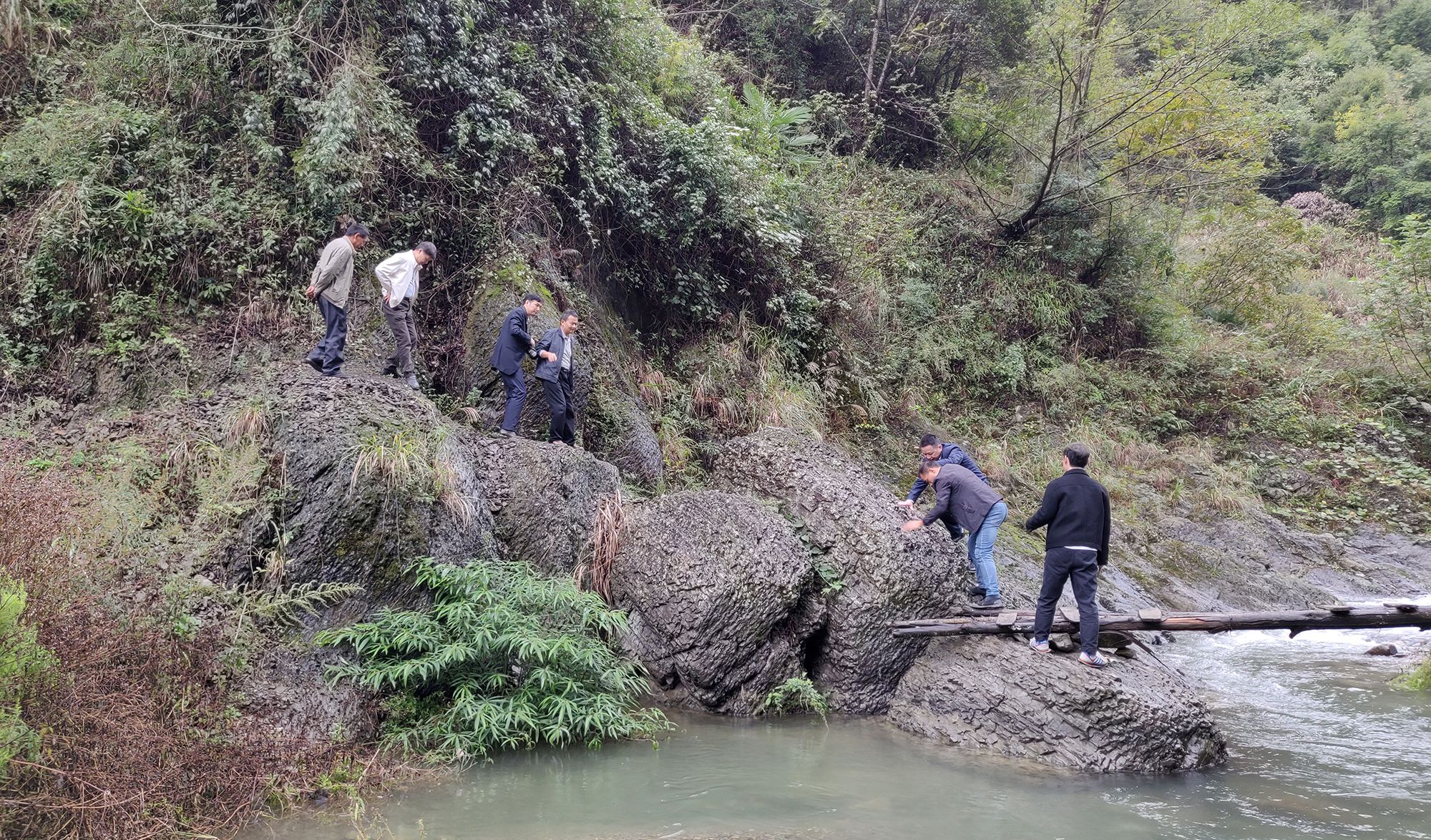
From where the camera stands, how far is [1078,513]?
6.88m

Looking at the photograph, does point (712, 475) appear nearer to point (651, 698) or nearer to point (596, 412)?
point (596, 412)

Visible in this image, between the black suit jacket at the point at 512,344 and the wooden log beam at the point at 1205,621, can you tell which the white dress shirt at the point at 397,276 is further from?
the wooden log beam at the point at 1205,621

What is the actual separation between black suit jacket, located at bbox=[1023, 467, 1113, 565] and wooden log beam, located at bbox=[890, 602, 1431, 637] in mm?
688

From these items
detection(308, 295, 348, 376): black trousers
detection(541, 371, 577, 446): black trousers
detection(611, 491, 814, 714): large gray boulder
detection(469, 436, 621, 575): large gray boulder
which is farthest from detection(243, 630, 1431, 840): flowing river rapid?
Result: detection(308, 295, 348, 376): black trousers

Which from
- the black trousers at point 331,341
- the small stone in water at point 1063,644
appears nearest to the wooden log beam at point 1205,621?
the small stone in water at point 1063,644

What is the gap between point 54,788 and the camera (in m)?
4.34

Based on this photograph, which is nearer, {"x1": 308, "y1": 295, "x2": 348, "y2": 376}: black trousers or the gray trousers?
{"x1": 308, "y1": 295, "x2": 348, "y2": 376}: black trousers

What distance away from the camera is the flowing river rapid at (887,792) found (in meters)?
5.33

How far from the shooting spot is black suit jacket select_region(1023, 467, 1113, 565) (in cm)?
686

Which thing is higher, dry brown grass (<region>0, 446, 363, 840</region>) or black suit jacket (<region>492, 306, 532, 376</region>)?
black suit jacket (<region>492, 306, 532, 376</region>)

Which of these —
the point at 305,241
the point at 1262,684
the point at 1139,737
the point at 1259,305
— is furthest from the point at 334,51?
the point at 1259,305

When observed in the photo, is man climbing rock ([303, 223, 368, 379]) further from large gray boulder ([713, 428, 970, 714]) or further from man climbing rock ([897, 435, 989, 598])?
man climbing rock ([897, 435, 989, 598])

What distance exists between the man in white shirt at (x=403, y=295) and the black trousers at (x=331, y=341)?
19.4 inches

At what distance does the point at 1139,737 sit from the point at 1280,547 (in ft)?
28.9
